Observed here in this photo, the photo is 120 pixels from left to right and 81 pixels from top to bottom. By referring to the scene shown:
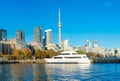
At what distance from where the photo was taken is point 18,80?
3270 inches

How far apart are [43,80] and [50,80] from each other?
5.28ft

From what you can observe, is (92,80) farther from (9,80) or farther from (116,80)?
(9,80)

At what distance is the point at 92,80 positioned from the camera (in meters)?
84.2

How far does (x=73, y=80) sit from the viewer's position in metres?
83.5

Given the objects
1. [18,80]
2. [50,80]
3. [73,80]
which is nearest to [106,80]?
[73,80]

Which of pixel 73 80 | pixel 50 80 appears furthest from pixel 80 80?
pixel 50 80

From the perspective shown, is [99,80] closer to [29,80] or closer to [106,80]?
[106,80]

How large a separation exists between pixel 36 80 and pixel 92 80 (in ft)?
42.6

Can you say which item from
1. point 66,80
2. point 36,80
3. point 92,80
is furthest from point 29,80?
point 92,80

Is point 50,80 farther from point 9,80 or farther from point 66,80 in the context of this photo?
point 9,80

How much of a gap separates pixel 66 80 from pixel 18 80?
10999mm

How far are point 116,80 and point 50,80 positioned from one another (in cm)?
1564

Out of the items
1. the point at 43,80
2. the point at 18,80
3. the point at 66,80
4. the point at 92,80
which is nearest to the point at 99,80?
the point at 92,80

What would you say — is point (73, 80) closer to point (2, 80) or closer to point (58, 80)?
point (58, 80)
